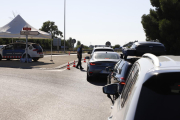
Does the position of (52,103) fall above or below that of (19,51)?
below

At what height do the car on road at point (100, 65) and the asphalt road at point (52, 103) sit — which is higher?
the car on road at point (100, 65)

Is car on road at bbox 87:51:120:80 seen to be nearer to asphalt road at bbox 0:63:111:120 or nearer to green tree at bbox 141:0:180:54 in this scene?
asphalt road at bbox 0:63:111:120

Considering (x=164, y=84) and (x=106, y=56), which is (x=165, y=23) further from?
(x=164, y=84)

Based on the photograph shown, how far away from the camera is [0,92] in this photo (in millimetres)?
9539

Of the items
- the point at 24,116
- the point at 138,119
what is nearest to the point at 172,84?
the point at 138,119

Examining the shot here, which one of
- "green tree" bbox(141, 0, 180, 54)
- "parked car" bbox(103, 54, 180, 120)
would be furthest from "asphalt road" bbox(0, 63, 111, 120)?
"green tree" bbox(141, 0, 180, 54)

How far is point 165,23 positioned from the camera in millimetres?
39188

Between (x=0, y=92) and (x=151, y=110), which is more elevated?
(x=151, y=110)

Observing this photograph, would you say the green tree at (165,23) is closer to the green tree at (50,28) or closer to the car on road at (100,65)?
the car on road at (100,65)

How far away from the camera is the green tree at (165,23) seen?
39.5 m

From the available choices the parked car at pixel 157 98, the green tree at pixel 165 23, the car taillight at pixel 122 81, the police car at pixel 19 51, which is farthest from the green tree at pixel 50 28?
the parked car at pixel 157 98

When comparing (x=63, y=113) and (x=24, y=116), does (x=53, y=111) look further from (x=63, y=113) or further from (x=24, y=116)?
(x=24, y=116)

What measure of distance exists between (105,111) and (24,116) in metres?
1.93

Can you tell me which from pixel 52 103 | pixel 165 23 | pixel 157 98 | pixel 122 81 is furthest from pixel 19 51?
pixel 157 98
